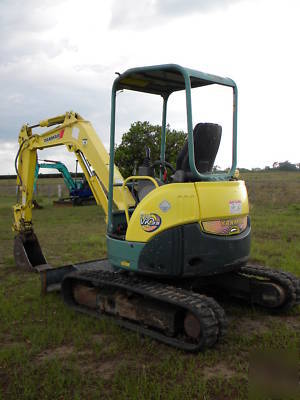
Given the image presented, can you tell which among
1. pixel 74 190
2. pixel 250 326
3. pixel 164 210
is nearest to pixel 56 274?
pixel 164 210

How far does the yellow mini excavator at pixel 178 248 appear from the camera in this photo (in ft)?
15.3

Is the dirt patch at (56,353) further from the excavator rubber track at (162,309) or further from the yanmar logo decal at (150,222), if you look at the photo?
the yanmar logo decal at (150,222)

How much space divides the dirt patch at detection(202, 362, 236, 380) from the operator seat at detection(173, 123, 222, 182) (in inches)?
77.9

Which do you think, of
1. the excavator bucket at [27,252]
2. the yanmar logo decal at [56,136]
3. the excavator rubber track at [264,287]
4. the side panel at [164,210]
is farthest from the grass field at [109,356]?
the yanmar logo decal at [56,136]

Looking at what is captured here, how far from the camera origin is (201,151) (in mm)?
5066

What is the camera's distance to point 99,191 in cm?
661

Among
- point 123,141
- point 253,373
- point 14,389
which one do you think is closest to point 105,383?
point 14,389

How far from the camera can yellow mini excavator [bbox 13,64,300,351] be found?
4.68 metres

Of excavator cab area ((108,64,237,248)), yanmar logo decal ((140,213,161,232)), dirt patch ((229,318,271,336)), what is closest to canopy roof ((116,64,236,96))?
excavator cab area ((108,64,237,248))

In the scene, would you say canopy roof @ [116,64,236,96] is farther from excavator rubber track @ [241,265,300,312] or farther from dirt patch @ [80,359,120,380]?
dirt patch @ [80,359,120,380]

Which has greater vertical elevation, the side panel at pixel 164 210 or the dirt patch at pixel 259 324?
the side panel at pixel 164 210

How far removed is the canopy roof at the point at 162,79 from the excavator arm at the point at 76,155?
122 cm

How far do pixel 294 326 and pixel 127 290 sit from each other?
1961 millimetres

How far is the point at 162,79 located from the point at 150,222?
77.8 inches
